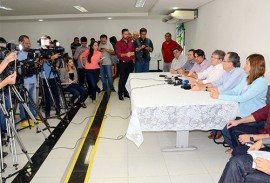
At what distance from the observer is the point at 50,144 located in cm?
331

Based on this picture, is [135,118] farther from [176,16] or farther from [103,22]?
[103,22]

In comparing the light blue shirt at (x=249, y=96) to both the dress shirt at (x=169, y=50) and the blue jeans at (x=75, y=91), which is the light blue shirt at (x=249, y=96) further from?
the dress shirt at (x=169, y=50)

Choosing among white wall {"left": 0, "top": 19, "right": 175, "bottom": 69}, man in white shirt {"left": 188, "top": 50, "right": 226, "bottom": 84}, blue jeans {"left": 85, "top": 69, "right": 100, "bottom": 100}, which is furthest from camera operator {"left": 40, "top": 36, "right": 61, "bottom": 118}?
white wall {"left": 0, "top": 19, "right": 175, "bottom": 69}

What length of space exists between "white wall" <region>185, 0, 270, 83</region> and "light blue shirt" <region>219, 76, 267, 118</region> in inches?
28.0

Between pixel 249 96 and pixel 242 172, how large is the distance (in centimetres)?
109

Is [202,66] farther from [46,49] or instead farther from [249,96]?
[46,49]

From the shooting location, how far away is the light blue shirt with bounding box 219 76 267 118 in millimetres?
2557

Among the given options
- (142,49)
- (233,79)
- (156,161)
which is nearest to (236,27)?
(233,79)

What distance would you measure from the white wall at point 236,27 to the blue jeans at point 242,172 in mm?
1928

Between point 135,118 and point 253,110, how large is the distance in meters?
1.38

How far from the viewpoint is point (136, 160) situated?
282 centimetres

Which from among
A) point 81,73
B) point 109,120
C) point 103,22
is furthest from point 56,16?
point 109,120

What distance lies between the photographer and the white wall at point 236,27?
3.27m

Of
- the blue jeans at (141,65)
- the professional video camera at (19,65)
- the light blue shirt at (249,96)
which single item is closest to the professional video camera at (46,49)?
the professional video camera at (19,65)
